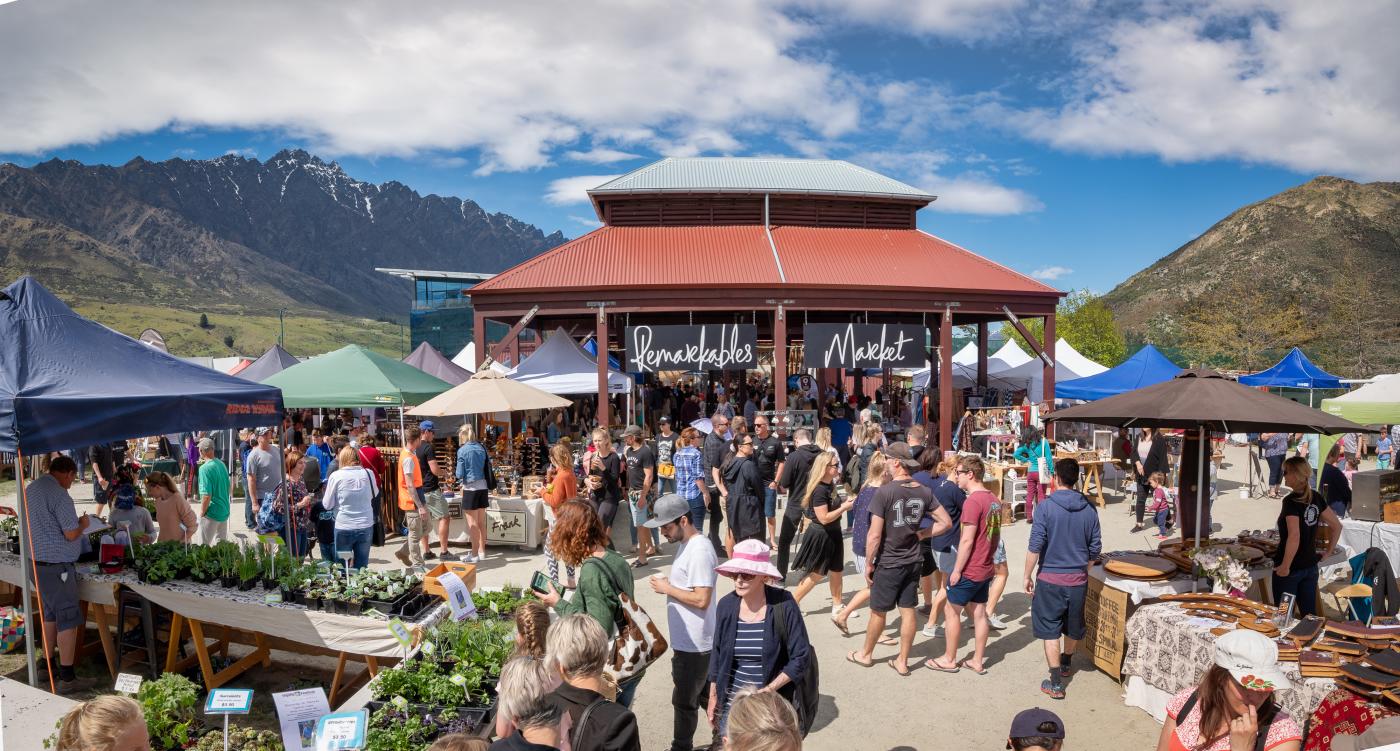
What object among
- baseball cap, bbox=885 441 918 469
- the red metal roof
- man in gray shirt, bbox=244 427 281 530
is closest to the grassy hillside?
the red metal roof

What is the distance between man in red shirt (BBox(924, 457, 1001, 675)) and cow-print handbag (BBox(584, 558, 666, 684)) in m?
2.82

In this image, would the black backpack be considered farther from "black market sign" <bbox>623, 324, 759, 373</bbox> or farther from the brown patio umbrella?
"black market sign" <bbox>623, 324, 759, 373</bbox>

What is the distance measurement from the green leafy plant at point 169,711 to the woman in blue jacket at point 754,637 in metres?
2.66

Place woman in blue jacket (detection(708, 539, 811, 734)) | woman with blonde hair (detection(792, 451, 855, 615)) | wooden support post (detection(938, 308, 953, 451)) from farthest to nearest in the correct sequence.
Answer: wooden support post (detection(938, 308, 953, 451))
woman with blonde hair (detection(792, 451, 855, 615))
woman in blue jacket (detection(708, 539, 811, 734))

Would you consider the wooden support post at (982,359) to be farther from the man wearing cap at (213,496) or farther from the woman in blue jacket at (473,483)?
the man wearing cap at (213,496)

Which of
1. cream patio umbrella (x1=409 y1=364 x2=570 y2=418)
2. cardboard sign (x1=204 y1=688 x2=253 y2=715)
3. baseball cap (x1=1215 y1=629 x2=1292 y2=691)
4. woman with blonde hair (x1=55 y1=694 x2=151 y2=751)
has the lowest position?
cardboard sign (x1=204 y1=688 x2=253 y2=715)

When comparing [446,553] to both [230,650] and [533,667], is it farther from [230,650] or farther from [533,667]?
[533,667]

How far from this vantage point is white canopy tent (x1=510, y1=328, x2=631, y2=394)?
52.1ft

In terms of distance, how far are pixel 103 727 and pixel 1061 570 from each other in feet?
18.5

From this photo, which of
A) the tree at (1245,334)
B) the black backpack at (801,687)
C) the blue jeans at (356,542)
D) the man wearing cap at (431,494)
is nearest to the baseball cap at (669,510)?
the black backpack at (801,687)

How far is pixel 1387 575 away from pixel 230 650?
9697mm

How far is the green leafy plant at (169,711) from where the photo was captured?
369cm

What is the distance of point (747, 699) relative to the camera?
267 centimetres

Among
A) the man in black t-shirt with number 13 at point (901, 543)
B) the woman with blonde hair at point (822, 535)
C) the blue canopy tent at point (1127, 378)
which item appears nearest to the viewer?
the man in black t-shirt with number 13 at point (901, 543)
